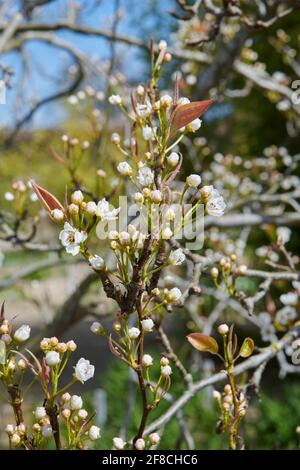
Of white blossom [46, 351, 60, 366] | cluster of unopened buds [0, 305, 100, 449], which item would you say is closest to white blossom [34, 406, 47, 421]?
cluster of unopened buds [0, 305, 100, 449]

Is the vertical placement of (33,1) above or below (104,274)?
above

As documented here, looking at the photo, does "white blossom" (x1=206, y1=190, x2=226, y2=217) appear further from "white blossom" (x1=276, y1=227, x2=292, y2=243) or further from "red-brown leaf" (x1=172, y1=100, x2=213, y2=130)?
"white blossom" (x1=276, y1=227, x2=292, y2=243)

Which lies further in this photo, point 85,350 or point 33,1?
point 85,350

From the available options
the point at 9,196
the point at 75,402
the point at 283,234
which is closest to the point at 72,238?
the point at 75,402

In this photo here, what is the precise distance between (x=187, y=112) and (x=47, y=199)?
27 cm

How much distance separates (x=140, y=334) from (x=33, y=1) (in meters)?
2.79

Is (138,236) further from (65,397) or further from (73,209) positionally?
(65,397)

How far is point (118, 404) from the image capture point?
3.95 m

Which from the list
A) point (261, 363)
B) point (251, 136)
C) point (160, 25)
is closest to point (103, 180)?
point (261, 363)

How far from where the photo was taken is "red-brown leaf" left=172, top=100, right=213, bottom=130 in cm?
83

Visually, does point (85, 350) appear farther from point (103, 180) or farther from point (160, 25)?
point (103, 180)

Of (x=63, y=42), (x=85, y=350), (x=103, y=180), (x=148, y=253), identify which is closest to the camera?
(x=148, y=253)
